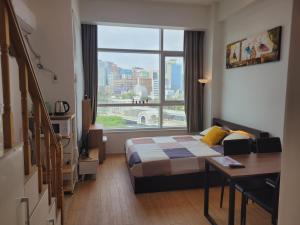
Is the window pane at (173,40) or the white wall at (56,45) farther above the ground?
the window pane at (173,40)

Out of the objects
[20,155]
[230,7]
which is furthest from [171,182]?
[230,7]

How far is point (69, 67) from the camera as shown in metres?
3.45

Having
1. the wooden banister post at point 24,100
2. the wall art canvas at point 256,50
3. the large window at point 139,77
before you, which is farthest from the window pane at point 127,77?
the wooden banister post at point 24,100

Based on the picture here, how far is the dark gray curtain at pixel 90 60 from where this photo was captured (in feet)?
15.9

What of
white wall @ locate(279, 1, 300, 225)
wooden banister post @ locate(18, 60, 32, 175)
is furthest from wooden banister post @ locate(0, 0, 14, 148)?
white wall @ locate(279, 1, 300, 225)

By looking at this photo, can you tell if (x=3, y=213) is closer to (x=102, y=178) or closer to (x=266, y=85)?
(x=102, y=178)

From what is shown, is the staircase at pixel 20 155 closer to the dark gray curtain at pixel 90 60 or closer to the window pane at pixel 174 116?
the dark gray curtain at pixel 90 60

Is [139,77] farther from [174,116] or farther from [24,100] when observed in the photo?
[24,100]

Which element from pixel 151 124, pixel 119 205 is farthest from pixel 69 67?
pixel 151 124

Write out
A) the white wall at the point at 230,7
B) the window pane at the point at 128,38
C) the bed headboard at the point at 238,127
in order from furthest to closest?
1. the window pane at the point at 128,38
2. the white wall at the point at 230,7
3. the bed headboard at the point at 238,127

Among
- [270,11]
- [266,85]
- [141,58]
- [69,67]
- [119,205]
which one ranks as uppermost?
Answer: [270,11]

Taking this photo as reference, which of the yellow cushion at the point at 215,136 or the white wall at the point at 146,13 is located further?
the white wall at the point at 146,13

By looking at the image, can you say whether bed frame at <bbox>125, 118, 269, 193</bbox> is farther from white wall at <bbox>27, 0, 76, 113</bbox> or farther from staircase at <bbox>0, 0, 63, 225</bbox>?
white wall at <bbox>27, 0, 76, 113</bbox>

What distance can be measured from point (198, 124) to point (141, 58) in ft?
6.91
